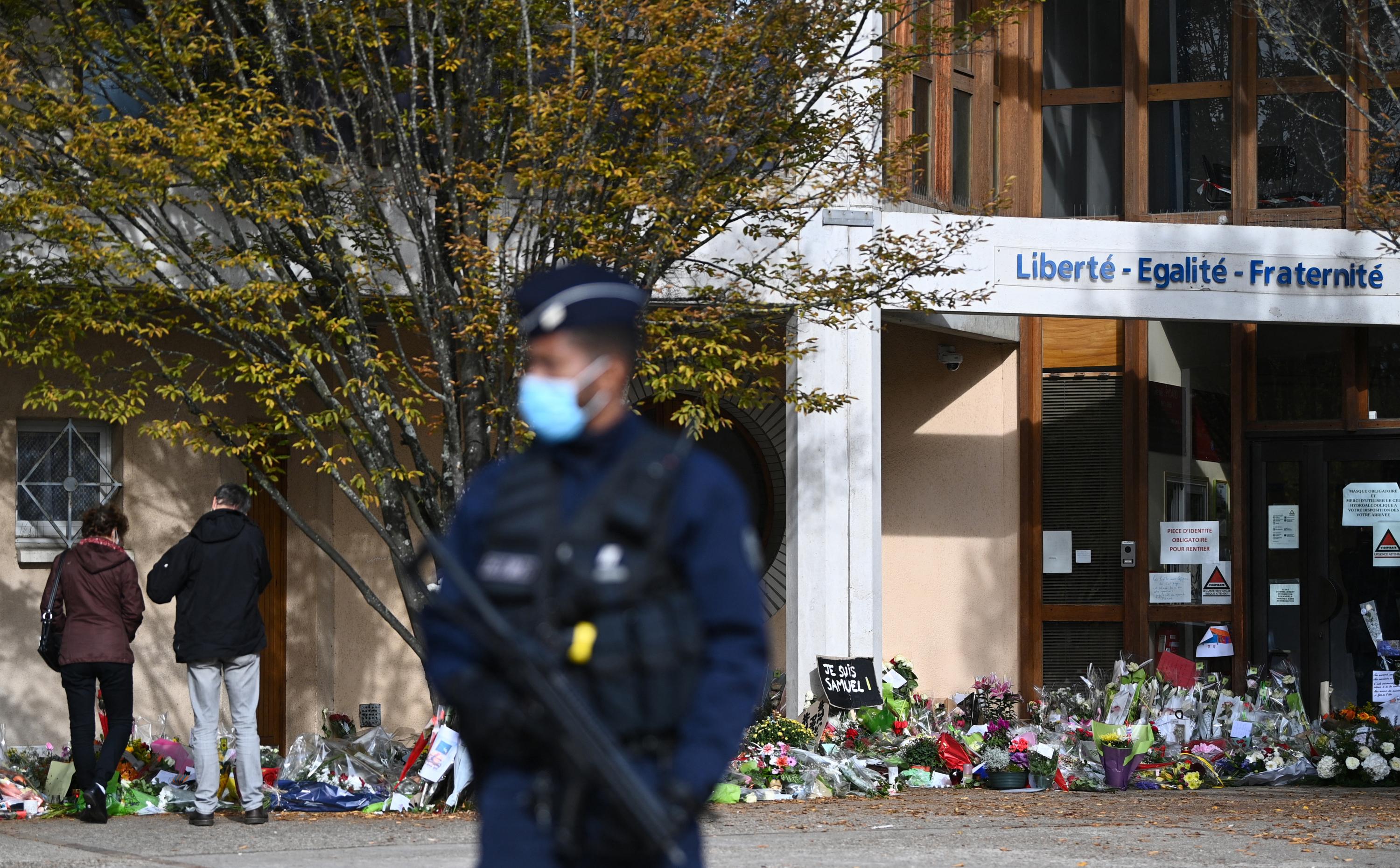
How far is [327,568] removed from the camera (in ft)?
40.3

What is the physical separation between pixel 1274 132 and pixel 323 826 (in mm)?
9703

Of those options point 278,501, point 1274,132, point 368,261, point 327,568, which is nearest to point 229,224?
point 368,261

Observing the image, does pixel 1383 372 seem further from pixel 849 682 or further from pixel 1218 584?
pixel 849 682

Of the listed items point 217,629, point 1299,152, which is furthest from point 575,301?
point 1299,152

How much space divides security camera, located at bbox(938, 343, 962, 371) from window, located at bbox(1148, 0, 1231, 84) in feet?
9.53

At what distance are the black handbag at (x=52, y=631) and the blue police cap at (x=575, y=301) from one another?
6.50 metres

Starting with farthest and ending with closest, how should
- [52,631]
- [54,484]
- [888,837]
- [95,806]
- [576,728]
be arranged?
[54,484], [52,631], [95,806], [888,837], [576,728]

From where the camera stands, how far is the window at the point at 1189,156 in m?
13.6

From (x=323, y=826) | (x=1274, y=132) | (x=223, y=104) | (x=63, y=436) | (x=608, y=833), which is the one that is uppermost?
(x=1274, y=132)

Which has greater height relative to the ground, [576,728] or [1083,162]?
[1083,162]

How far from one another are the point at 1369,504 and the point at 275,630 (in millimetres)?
8764

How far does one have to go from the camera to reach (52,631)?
8562mm

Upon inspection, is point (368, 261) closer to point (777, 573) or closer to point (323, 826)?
point (323, 826)

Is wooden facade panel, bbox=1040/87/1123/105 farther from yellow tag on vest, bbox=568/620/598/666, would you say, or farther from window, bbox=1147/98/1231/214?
yellow tag on vest, bbox=568/620/598/666
